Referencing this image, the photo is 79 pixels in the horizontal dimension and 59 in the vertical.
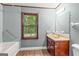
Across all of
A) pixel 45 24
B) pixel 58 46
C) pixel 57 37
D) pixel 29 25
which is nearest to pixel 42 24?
pixel 45 24

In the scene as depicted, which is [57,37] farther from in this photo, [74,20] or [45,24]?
[74,20]

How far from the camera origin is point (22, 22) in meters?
2.16

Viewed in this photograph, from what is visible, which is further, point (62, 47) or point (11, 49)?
point (11, 49)

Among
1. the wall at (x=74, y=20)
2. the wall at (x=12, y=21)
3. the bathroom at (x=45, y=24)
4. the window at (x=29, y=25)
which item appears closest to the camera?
the wall at (x=74, y=20)

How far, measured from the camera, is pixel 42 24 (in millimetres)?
2217

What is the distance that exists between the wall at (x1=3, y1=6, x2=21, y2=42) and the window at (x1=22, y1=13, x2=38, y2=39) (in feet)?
0.57

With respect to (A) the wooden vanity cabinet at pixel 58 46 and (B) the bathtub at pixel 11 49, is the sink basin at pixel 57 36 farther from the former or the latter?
(B) the bathtub at pixel 11 49

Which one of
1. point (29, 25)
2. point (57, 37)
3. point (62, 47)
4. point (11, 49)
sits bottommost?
point (11, 49)

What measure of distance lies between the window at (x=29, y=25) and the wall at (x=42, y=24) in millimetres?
80

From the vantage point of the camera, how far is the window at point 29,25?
2.07m

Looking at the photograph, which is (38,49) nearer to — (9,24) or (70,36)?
(70,36)

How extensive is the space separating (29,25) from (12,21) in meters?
0.55

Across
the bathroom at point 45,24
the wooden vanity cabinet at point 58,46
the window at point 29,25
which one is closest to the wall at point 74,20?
the bathroom at point 45,24

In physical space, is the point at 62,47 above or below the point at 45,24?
below
